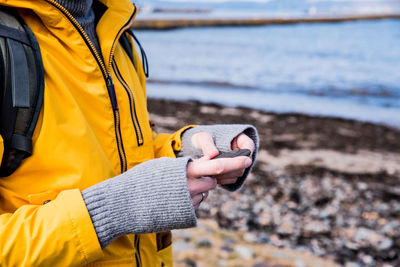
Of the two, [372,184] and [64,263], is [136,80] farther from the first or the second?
[372,184]

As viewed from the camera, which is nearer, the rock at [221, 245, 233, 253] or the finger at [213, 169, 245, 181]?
the finger at [213, 169, 245, 181]

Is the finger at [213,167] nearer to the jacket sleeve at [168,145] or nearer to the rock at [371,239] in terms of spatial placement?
the jacket sleeve at [168,145]

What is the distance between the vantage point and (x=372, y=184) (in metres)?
8.69

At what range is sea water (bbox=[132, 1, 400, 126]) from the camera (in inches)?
733

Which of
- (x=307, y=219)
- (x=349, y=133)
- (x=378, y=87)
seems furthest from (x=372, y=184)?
(x=378, y=87)

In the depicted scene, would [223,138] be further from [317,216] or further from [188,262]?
[317,216]

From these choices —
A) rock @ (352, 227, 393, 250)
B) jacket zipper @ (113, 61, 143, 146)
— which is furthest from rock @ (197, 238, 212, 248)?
jacket zipper @ (113, 61, 143, 146)

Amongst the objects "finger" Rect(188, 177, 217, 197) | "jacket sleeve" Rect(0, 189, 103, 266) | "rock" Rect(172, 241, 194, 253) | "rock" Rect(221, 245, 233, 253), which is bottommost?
"rock" Rect(221, 245, 233, 253)

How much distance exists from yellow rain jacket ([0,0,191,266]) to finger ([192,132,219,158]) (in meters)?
0.31

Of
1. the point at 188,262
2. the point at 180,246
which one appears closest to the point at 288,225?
the point at 180,246

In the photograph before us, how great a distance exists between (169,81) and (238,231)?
20.3 m

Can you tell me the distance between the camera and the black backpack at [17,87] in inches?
55.3

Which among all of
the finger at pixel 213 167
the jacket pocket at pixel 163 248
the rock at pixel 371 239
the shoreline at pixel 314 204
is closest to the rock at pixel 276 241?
the shoreline at pixel 314 204

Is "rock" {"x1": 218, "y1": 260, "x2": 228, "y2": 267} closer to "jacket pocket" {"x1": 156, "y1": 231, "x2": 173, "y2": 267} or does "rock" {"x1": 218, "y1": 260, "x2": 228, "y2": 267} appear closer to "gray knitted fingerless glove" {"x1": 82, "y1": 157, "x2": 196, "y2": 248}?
"jacket pocket" {"x1": 156, "y1": 231, "x2": 173, "y2": 267}
